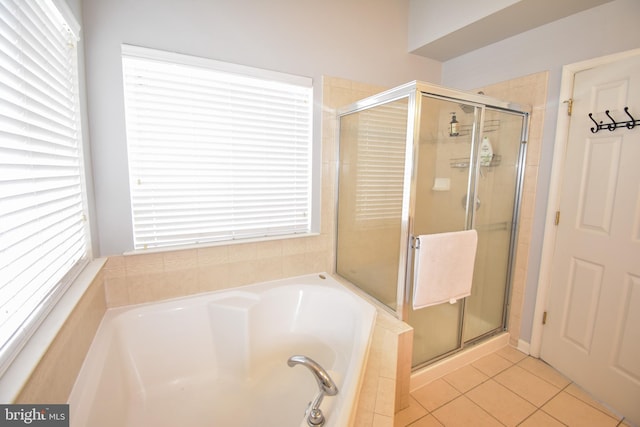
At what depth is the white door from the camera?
1.53m

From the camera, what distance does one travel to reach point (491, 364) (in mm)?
1989

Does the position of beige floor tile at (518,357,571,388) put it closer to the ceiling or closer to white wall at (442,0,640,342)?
white wall at (442,0,640,342)

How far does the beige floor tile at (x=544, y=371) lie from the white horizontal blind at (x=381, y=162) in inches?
59.1

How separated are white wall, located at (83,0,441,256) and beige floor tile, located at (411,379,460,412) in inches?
73.0

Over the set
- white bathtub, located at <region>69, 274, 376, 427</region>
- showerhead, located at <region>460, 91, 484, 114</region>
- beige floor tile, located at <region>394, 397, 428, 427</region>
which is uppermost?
showerhead, located at <region>460, 91, 484, 114</region>

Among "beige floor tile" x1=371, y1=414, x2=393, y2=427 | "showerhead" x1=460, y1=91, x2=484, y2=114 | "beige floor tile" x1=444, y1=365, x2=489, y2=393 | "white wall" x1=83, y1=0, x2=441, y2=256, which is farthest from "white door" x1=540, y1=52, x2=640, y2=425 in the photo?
"beige floor tile" x1=371, y1=414, x2=393, y2=427

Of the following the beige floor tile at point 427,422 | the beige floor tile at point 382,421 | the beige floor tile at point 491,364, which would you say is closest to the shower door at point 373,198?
the beige floor tile at point 427,422

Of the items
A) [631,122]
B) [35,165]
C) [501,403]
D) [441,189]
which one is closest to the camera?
[35,165]

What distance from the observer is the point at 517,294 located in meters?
2.14

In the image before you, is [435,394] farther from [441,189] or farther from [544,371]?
[441,189]

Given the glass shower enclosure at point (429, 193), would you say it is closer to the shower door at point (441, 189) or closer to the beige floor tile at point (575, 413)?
the shower door at point (441, 189)

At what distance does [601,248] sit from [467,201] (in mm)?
804

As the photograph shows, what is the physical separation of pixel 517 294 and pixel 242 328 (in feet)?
6.82

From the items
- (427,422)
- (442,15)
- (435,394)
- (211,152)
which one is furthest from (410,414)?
(442,15)
